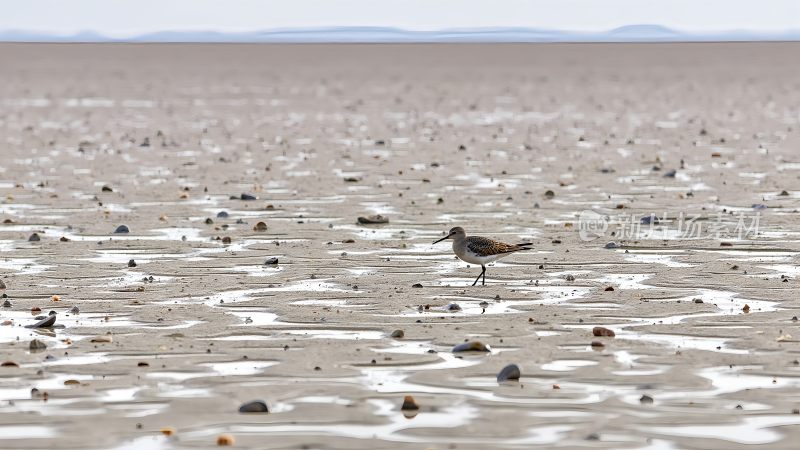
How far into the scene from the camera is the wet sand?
9.34 metres

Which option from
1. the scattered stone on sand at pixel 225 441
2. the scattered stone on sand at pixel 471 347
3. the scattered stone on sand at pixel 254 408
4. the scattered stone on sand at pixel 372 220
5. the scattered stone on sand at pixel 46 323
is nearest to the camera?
the scattered stone on sand at pixel 225 441

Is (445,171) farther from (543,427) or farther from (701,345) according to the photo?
(543,427)

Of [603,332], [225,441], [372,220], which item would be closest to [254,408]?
[225,441]

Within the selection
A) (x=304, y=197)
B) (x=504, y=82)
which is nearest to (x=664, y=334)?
(x=304, y=197)

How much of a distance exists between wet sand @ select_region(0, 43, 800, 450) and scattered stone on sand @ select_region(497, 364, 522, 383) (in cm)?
15

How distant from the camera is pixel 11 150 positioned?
31.7 metres

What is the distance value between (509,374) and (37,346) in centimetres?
357

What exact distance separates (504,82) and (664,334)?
184 feet

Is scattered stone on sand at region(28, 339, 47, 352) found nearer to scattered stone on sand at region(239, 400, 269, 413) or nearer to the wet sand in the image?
the wet sand

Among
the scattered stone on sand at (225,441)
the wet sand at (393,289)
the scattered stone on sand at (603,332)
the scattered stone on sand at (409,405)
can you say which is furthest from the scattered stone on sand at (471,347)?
the scattered stone on sand at (225,441)

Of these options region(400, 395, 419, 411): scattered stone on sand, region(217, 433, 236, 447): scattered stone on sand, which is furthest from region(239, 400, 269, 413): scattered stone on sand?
region(400, 395, 419, 411): scattered stone on sand

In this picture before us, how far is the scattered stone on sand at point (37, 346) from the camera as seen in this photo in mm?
11344

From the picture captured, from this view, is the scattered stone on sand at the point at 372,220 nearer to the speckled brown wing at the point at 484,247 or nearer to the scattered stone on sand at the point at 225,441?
the speckled brown wing at the point at 484,247

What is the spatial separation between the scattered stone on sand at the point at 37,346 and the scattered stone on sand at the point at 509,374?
3442 mm
